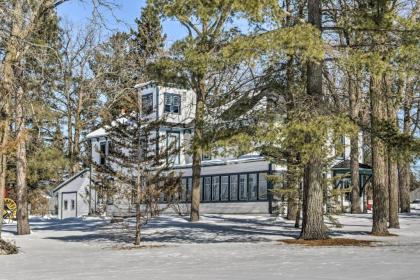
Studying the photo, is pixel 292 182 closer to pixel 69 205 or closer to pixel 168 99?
pixel 168 99

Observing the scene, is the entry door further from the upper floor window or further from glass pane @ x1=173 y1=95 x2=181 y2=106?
glass pane @ x1=173 y1=95 x2=181 y2=106

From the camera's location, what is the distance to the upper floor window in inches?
1706

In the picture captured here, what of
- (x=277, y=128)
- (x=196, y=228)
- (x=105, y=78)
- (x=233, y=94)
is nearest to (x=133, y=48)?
(x=105, y=78)

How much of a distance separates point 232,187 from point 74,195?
14.3 m

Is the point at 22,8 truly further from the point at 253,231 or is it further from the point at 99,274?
the point at 253,231

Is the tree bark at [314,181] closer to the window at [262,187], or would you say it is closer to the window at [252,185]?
the window at [262,187]

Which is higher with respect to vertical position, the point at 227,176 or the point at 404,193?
the point at 227,176

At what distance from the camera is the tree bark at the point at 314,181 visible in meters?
18.3

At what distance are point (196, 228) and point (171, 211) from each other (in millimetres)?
15752

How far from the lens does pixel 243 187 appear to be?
38.7m

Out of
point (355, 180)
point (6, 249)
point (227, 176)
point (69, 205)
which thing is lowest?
point (6, 249)

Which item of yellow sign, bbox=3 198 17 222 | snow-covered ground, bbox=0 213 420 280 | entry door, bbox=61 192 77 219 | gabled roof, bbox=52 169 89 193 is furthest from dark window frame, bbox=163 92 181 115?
snow-covered ground, bbox=0 213 420 280

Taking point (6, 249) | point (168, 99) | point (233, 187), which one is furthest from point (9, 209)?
point (6, 249)

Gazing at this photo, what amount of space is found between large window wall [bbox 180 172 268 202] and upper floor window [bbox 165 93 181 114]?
5052 millimetres
